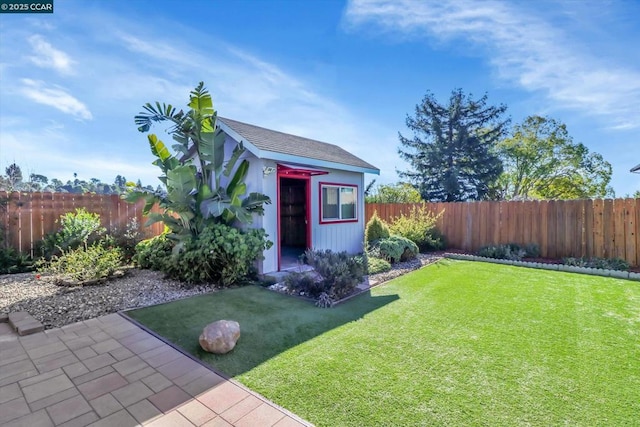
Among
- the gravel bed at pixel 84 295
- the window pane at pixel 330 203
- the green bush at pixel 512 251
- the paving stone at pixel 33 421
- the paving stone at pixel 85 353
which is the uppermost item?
the window pane at pixel 330 203

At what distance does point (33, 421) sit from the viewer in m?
2.29

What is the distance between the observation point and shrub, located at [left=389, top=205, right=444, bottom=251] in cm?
1104

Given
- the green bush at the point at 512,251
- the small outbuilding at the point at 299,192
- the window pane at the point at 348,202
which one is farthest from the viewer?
the window pane at the point at 348,202

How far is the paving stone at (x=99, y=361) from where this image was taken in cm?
312

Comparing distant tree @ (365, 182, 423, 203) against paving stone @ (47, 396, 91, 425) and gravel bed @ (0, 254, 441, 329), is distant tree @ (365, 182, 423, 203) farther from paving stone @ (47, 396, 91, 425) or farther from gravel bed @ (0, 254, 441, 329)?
paving stone @ (47, 396, 91, 425)

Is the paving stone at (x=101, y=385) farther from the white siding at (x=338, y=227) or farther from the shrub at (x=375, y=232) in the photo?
the shrub at (x=375, y=232)

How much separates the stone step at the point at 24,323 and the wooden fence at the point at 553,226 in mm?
11681

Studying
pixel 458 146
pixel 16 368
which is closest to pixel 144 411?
pixel 16 368

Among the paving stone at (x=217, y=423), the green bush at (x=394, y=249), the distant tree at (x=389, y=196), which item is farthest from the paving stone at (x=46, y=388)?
the distant tree at (x=389, y=196)

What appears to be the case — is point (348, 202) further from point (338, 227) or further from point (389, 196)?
point (389, 196)

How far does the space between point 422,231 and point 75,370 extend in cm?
1032

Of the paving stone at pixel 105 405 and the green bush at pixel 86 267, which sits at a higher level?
the green bush at pixel 86 267

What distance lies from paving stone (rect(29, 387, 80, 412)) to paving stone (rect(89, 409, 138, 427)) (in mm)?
581

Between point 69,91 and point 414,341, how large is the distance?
9.96 meters
